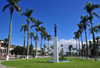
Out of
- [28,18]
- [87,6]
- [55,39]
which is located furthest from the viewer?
[28,18]

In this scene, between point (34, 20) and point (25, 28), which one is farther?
point (25, 28)

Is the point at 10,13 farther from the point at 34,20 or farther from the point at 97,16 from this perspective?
the point at 97,16

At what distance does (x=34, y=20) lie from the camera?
37.7 metres

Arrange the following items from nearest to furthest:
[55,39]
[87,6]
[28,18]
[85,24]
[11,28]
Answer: [55,39], [11,28], [87,6], [28,18], [85,24]

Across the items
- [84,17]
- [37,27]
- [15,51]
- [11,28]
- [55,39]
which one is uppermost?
[84,17]

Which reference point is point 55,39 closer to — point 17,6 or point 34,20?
point 17,6

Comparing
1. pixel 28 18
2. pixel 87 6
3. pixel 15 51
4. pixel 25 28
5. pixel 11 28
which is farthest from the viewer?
pixel 15 51

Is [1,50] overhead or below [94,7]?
below

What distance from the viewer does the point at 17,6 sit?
26.0 metres

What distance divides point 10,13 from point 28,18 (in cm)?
1110

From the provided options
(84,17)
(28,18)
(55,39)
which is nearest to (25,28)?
(28,18)

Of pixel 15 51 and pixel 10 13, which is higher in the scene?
pixel 10 13

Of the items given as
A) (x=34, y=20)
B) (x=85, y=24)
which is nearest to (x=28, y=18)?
(x=34, y=20)

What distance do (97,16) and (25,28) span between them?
3793 centimetres
